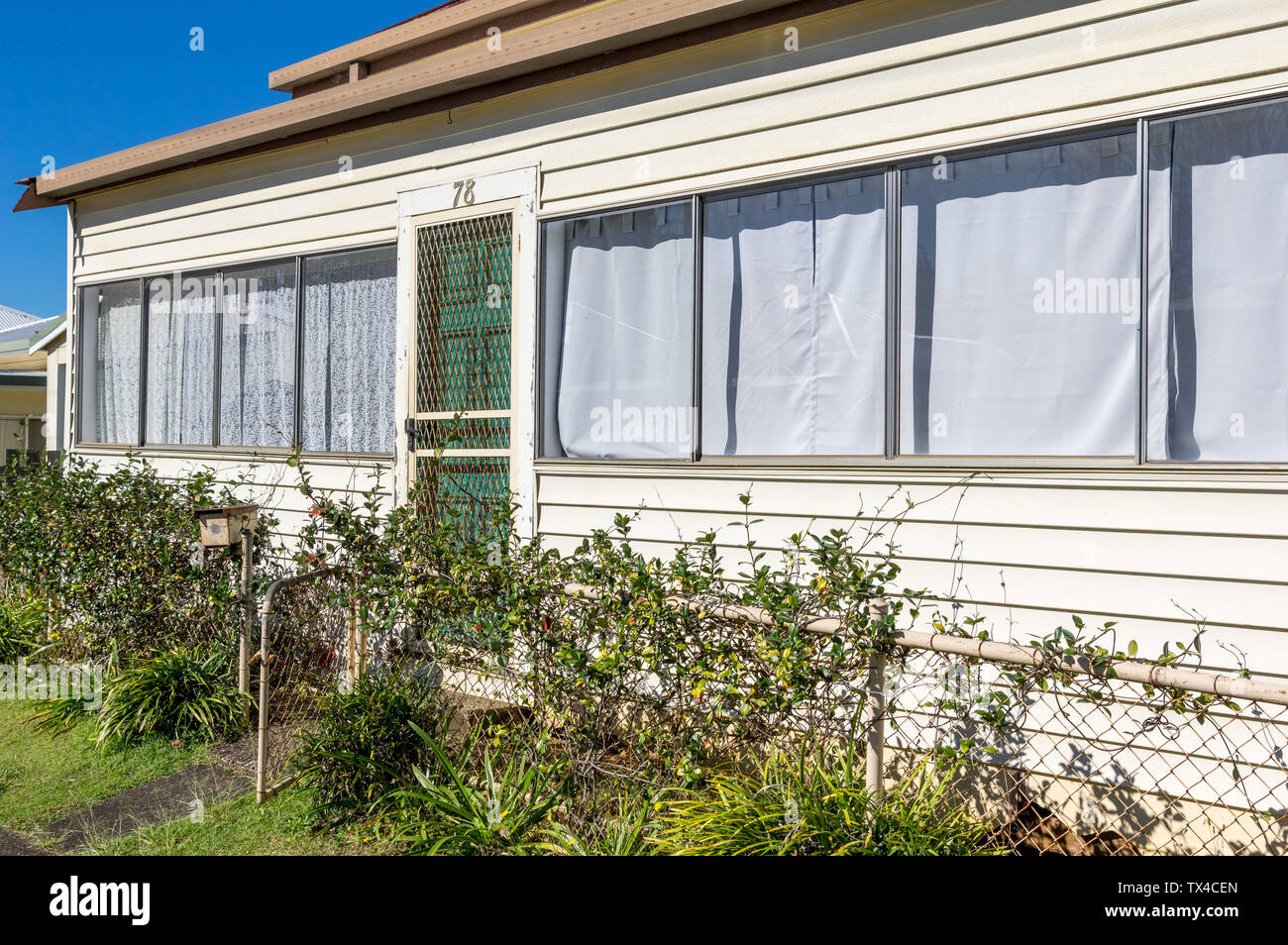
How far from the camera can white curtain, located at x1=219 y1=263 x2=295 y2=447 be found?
666cm

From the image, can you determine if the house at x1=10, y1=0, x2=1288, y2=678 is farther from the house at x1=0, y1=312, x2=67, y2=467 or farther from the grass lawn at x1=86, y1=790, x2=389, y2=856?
the house at x1=0, y1=312, x2=67, y2=467

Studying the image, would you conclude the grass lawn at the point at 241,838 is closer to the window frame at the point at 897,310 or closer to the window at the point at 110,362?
the window frame at the point at 897,310

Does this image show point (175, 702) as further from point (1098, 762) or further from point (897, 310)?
point (1098, 762)

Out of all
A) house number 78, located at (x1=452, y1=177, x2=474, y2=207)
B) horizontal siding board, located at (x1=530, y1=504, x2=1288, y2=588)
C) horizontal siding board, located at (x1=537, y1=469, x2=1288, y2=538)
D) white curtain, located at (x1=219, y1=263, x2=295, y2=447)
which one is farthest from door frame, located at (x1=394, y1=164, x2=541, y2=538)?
white curtain, located at (x1=219, y1=263, x2=295, y2=447)

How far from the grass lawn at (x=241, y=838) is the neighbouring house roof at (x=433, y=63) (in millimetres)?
3856

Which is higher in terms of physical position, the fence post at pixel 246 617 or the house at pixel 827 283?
the house at pixel 827 283

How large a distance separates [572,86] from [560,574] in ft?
8.98

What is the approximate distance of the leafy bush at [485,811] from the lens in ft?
11.7

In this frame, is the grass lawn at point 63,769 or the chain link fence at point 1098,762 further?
the grass lawn at point 63,769

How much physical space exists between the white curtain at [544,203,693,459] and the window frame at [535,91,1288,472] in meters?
0.06

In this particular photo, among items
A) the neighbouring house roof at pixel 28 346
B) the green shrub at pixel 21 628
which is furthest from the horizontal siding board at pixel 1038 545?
the neighbouring house roof at pixel 28 346

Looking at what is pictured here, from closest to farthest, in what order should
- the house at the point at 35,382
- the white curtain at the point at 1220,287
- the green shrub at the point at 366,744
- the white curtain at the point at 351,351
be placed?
the white curtain at the point at 1220,287 → the green shrub at the point at 366,744 → the white curtain at the point at 351,351 → the house at the point at 35,382

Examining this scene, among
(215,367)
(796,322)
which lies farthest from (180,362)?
(796,322)

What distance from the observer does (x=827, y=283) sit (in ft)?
14.5
